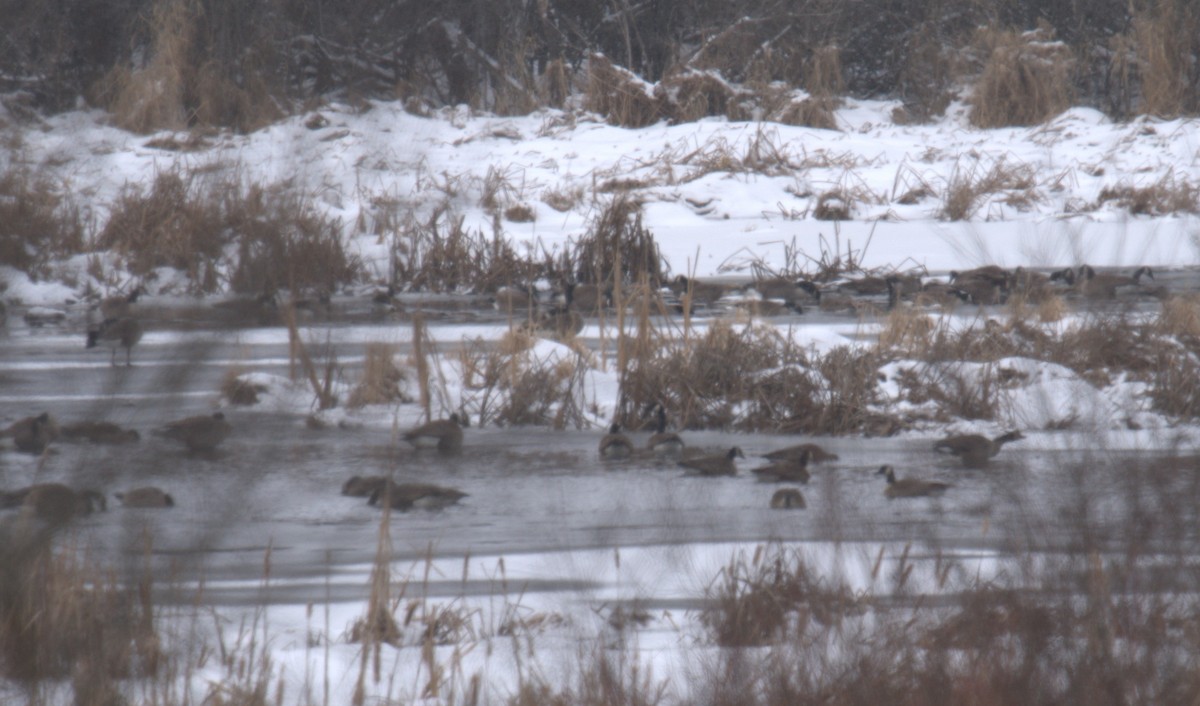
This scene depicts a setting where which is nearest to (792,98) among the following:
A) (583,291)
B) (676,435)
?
(583,291)

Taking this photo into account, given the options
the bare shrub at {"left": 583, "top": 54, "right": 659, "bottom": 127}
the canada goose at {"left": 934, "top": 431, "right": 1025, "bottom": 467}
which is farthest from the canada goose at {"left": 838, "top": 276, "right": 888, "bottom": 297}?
the bare shrub at {"left": 583, "top": 54, "right": 659, "bottom": 127}

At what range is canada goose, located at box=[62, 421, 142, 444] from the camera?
1988 millimetres

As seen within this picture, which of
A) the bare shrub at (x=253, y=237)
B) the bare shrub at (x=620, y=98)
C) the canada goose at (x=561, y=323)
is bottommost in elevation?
the canada goose at (x=561, y=323)

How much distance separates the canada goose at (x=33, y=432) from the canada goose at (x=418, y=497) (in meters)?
2.43

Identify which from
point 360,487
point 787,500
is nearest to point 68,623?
point 787,500

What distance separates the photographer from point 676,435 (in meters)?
6.49

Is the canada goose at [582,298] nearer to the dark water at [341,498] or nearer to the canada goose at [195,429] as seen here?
the dark water at [341,498]

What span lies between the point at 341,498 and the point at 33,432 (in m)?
2.57

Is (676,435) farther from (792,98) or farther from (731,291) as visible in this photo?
(792,98)

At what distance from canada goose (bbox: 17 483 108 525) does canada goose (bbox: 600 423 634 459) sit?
4116 millimetres

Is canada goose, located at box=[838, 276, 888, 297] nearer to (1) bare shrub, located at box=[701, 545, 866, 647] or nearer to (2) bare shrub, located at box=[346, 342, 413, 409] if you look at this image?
(2) bare shrub, located at box=[346, 342, 413, 409]

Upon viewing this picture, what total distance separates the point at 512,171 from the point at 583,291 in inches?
209

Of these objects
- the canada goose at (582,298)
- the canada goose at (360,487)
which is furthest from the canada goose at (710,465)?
the canada goose at (582,298)

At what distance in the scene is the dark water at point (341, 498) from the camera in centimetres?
204
